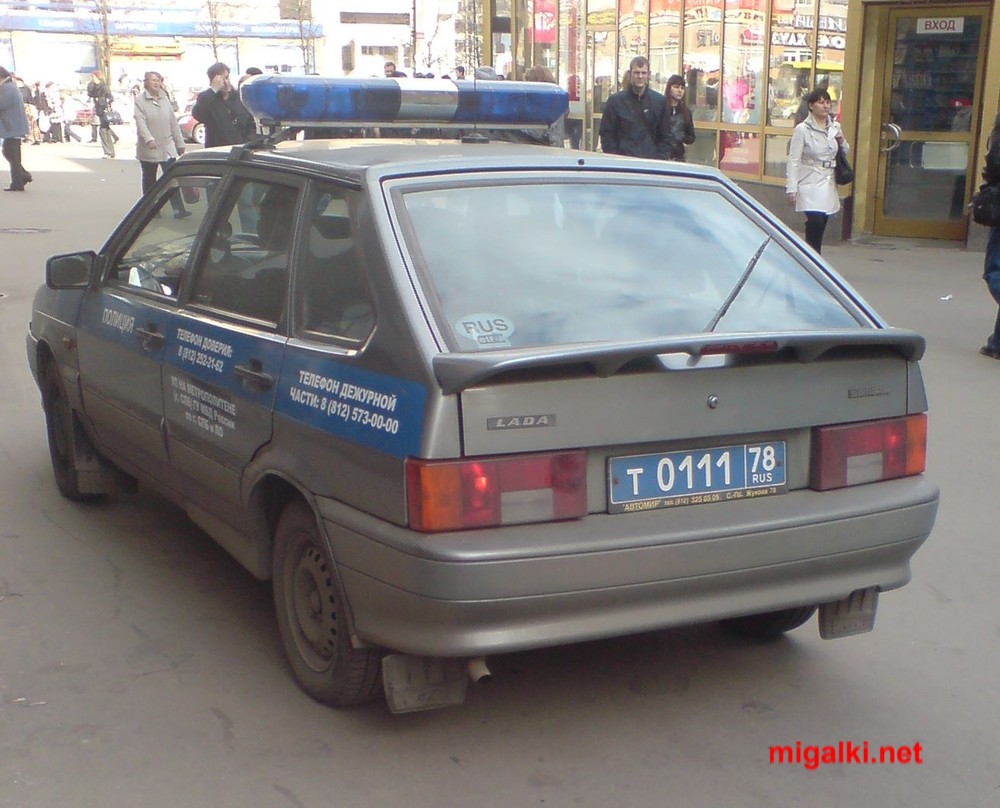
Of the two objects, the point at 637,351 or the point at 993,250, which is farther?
the point at 993,250

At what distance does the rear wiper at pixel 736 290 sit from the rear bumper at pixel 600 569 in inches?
20.7

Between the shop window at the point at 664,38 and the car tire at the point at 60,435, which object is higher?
the shop window at the point at 664,38

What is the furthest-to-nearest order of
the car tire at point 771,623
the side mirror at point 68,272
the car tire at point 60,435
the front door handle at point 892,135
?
the front door handle at point 892,135 → the car tire at point 60,435 → the side mirror at point 68,272 → the car tire at point 771,623

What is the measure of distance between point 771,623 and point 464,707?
1.10 m

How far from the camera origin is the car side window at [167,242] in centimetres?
466

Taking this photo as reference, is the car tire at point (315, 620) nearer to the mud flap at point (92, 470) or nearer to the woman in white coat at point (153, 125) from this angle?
the mud flap at point (92, 470)

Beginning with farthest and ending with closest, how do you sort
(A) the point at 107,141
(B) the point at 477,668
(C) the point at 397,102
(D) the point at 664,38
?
(A) the point at 107,141 < (D) the point at 664,38 < (C) the point at 397,102 < (B) the point at 477,668

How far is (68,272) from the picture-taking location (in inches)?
205

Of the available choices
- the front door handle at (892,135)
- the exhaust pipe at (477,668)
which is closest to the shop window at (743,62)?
the front door handle at (892,135)

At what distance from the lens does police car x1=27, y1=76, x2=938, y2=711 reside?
323cm

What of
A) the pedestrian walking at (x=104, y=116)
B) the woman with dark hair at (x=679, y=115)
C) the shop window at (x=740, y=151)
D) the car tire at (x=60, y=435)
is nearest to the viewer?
the car tire at (x=60, y=435)

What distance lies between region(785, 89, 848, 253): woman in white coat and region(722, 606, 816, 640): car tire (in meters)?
7.74

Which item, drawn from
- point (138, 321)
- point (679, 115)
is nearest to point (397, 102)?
point (138, 321)

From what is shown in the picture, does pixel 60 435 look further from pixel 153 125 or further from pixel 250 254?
pixel 153 125
